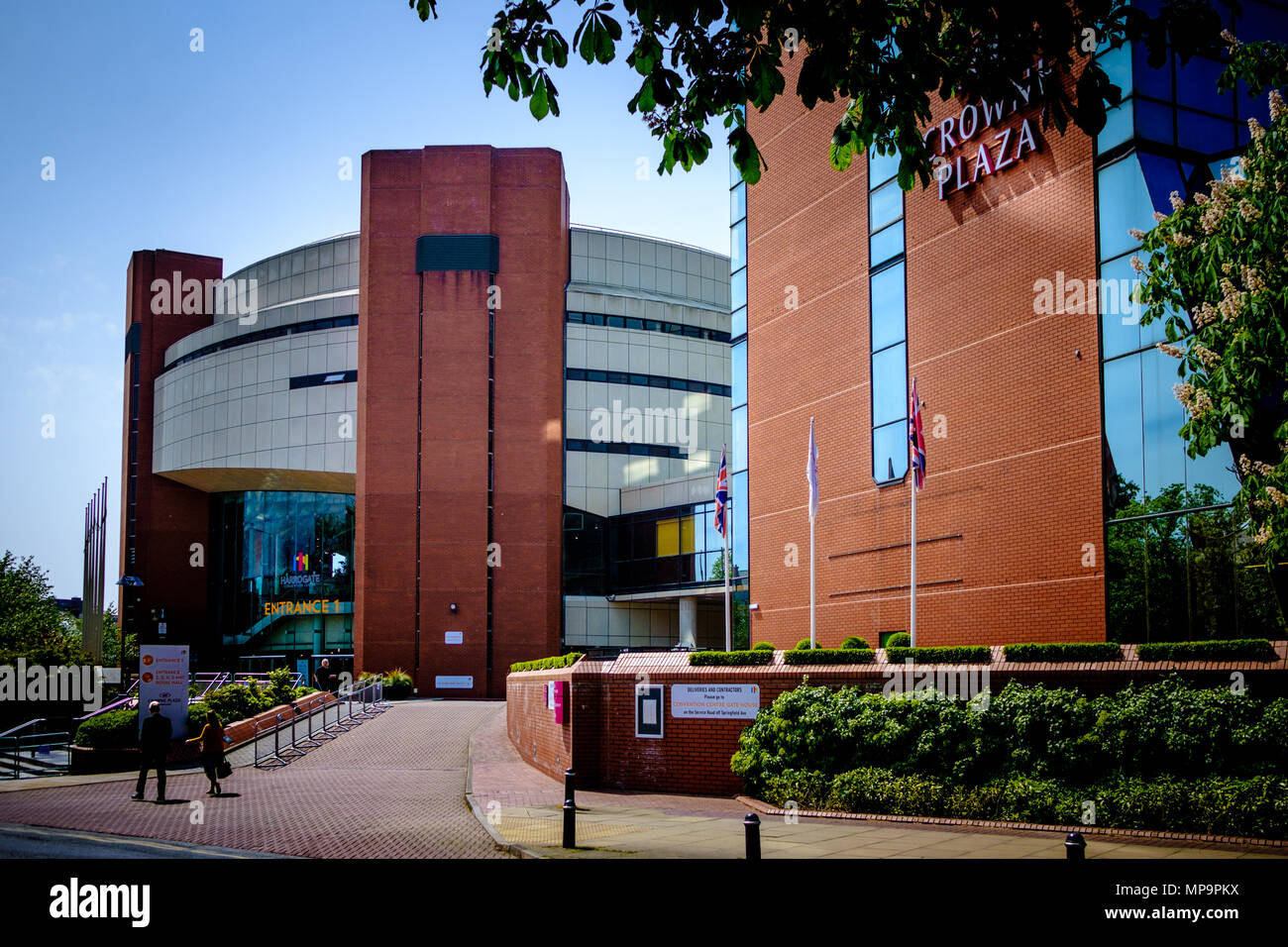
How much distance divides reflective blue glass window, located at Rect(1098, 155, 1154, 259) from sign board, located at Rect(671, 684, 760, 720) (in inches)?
407

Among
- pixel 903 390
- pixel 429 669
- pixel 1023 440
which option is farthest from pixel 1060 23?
pixel 429 669

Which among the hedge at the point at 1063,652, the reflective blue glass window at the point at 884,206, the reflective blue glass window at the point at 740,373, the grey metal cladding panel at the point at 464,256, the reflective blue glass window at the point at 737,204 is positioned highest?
the grey metal cladding panel at the point at 464,256

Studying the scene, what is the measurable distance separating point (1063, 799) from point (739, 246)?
22.1m

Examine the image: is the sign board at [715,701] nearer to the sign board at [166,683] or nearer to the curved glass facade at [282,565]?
the sign board at [166,683]

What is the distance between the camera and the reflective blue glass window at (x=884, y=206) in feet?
87.4

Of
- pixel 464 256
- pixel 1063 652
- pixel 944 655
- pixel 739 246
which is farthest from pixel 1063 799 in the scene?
pixel 464 256

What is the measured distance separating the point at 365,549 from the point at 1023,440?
115 feet

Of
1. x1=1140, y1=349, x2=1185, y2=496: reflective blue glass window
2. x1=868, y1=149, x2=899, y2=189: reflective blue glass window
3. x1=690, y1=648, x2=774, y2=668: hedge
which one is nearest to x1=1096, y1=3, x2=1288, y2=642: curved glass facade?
x1=1140, y1=349, x2=1185, y2=496: reflective blue glass window

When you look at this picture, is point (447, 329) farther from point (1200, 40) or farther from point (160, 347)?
point (1200, 40)

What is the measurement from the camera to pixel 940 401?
24516mm

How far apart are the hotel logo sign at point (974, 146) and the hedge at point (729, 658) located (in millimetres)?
10819

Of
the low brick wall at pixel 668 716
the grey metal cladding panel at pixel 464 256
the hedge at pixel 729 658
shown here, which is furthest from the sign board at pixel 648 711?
the grey metal cladding panel at pixel 464 256

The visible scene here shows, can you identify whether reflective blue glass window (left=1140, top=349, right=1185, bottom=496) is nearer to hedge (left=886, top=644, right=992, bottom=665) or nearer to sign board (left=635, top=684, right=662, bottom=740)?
hedge (left=886, top=644, right=992, bottom=665)
